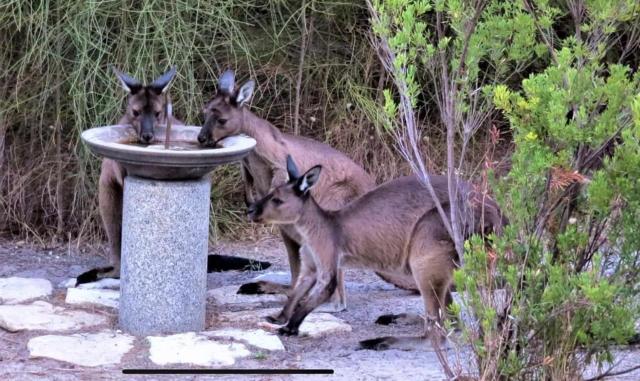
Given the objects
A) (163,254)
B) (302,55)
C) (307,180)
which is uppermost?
(302,55)

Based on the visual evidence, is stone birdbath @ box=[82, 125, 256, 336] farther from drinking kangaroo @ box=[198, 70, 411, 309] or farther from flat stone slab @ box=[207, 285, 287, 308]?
drinking kangaroo @ box=[198, 70, 411, 309]

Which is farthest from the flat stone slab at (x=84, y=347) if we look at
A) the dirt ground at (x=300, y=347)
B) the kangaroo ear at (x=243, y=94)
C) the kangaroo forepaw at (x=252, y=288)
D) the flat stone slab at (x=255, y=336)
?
the kangaroo ear at (x=243, y=94)

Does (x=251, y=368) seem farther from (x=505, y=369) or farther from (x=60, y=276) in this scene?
(x=60, y=276)

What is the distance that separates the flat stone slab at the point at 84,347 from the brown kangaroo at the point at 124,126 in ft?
3.86

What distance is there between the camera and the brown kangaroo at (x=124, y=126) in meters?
6.84

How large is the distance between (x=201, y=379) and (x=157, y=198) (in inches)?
39.7

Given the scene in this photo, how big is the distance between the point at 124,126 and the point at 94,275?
3.17ft

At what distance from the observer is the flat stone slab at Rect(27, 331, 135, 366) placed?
551 centimetres

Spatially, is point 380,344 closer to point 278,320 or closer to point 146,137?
point 278,320

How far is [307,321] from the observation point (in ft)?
21.1

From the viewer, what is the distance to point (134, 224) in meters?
5.93

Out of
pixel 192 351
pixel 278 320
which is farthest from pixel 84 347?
pixel 278 320

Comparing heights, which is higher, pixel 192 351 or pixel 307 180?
pixel 307 180

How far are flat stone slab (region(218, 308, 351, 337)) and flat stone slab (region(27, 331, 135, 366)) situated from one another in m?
0.73
